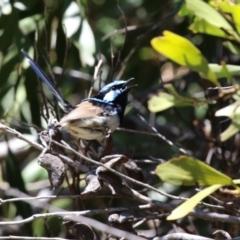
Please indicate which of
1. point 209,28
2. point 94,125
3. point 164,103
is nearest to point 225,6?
point 209,28

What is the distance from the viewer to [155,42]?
70.9 inches

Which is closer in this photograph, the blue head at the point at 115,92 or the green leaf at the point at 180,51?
the green leaf at the point at 180,51

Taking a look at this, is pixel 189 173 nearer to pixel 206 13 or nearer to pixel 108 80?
pixel 206 13

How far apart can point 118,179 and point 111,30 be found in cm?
163

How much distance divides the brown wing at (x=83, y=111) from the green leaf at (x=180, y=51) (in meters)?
1.03

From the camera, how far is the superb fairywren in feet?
9.52

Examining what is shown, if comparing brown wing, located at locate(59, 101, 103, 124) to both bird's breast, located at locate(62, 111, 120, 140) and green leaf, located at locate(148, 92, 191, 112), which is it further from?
green leaf, located at locate(148, 92, 191, 112)

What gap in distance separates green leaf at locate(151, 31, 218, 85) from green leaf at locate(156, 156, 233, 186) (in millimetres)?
255

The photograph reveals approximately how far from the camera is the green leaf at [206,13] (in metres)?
1.95

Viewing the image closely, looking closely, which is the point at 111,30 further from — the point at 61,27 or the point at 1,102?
the point at 1,102

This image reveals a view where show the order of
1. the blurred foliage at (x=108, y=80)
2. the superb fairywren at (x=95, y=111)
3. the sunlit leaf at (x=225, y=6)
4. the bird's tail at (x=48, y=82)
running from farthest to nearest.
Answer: the blurred foliage at (x=108, y=80), the superb fairywren at (x=95, y=111), the bird's tail at (x=48, y=82), the sunlit leaf at (x=225, y=6)

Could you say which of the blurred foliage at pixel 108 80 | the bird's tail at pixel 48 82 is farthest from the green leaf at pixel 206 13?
the bird's tail at pixel 48 82

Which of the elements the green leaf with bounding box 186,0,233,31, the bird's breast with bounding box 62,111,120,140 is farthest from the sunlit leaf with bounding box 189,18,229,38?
the bird's breast with bounding box 62,111,120,140

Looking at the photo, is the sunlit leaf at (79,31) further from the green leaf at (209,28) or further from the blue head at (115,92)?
the green leaf at (209,28)
